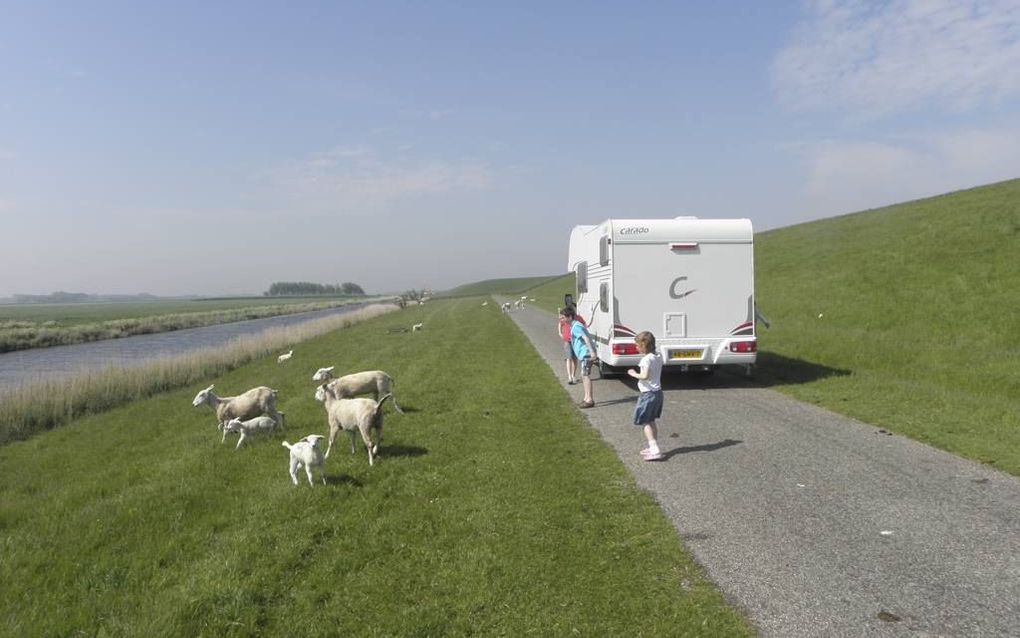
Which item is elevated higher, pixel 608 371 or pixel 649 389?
pixel 649 389

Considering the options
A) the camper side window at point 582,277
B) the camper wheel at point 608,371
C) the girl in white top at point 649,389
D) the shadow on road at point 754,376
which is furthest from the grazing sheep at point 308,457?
the camper side window at point 582,277

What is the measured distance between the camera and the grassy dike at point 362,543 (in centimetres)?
463

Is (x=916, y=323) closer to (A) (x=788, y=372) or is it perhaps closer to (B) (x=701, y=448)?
(A) (x=788, y=372)

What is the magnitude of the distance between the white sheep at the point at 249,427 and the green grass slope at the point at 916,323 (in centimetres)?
1055

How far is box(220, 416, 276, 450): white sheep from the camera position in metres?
9.93

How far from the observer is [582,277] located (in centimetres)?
1772

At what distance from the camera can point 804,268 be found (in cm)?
3416

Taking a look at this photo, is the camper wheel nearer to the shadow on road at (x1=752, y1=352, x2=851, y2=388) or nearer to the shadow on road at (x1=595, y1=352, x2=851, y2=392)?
the shadow on road at (x1=595, y1=352, x2=851, y2=392)

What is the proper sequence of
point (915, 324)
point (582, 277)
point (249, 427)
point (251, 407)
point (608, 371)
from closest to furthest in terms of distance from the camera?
point (249, 427) < point (251, 407) < point (608, 371) < point (582, 277) < point (915, 324)

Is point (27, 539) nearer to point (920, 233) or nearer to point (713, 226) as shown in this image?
point (713, 226)

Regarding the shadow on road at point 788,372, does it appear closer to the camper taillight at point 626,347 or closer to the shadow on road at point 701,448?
the camper taillight at point 626,347

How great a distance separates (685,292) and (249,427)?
31.9ft

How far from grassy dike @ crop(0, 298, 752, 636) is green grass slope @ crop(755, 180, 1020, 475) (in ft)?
18.8

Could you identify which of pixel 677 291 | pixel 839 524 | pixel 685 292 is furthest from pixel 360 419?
pixel 685 292
